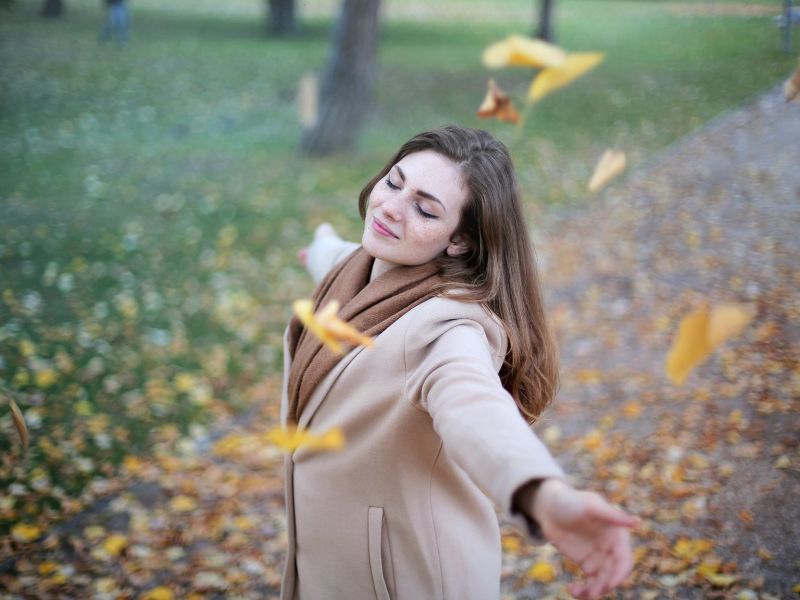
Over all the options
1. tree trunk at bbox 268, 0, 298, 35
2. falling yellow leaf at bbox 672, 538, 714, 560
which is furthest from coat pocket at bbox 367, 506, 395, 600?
tree trunk at bbox 268, 0, 298, 35

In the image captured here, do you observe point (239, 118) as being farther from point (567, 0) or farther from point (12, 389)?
point (567, 0)

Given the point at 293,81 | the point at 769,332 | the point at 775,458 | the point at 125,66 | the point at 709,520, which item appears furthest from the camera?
the point at 293,81

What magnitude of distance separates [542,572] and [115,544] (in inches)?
84.9

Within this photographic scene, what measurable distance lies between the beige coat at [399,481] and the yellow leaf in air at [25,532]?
2.23 meters

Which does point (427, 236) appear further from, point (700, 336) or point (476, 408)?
point (700, 336)

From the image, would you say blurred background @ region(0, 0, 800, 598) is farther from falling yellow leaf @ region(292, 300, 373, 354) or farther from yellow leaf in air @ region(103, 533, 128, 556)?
falling yellow leaf @ region(292, 300, 373, 354)

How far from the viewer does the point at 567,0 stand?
50.3ft

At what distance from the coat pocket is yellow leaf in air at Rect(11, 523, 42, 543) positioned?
99.0 inches

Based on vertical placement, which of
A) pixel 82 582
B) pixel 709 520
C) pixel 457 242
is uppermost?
pixel 457 242

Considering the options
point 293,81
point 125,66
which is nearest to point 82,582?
point 125,66

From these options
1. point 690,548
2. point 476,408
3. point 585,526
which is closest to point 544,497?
point 585,526

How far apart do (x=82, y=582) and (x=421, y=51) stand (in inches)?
527

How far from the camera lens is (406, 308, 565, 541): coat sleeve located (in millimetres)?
1348

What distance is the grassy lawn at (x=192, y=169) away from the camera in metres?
4.95
